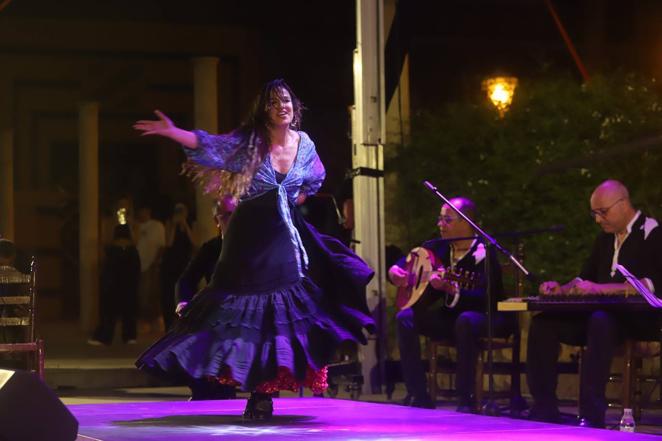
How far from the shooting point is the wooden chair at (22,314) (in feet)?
24.7

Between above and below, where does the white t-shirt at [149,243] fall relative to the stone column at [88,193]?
below

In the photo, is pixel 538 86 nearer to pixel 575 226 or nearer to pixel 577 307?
pixel 575 226

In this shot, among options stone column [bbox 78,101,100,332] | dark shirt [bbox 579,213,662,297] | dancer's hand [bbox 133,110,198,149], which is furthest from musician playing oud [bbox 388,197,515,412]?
stone column [bbox 78,101,100,332]

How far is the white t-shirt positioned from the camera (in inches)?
528

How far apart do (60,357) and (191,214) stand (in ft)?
17.8

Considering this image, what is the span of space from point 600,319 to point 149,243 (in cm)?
780

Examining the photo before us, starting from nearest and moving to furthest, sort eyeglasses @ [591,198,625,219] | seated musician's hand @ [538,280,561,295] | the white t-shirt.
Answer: seated musician's hand @ [538,280,561,295], eyeglasses @ [591,198,625,219], the white t-shirt

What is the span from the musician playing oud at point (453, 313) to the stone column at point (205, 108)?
6.27 meters

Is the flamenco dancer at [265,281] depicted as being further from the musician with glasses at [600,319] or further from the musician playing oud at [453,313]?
the musician playing oud at [453,313]

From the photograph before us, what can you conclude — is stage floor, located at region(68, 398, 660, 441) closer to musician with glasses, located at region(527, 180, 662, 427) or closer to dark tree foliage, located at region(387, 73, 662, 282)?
musician with glasses, located at region(527, 180, 662, 427)

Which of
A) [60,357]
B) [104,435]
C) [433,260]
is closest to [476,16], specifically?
[60,357]

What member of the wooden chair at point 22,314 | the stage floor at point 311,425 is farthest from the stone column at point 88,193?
the stage floor at point 311,425

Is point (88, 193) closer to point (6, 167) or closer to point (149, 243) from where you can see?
point (6, 167)

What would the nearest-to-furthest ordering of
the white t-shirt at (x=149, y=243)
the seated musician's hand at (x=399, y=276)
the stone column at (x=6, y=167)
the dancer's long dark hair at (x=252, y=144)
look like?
the dancer's long dark hair at (x=252, y=144), the seated musician's hand at (x=399, y=276), the white t-shirt at (x=149, y=243), the stone column at (x=6, y=167)
